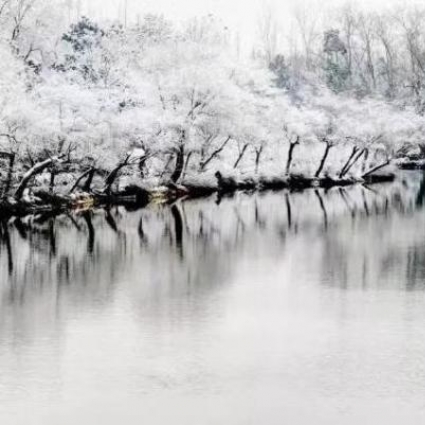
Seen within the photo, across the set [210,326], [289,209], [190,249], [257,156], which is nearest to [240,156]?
[257,156]

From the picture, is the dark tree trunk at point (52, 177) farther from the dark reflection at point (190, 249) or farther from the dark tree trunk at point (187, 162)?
the dark tree trunk at point (187, 162)

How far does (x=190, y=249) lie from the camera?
28.8m

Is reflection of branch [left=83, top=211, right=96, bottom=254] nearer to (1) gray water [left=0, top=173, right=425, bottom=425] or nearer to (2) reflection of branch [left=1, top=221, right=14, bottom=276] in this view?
(1) gray water [left=0, top=173, right=425, bottom=425]

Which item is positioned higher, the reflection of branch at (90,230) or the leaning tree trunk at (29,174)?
the leaning tree trunk at (29,174)

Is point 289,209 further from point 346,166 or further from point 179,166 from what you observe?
point 346,166

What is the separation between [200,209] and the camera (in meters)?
42.9

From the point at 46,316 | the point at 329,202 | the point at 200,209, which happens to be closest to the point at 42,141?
the point at 200,209

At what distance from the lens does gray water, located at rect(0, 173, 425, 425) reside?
12555mm

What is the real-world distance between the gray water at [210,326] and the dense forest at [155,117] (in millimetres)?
7509

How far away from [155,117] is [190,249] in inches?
796

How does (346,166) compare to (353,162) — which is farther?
(353,162)

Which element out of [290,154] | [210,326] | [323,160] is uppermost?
[290,154]

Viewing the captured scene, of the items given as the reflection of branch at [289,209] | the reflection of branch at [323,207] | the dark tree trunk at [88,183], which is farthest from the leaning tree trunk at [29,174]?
the reflection of branch at [323,207]

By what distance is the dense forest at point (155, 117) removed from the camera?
4066 centimetres
